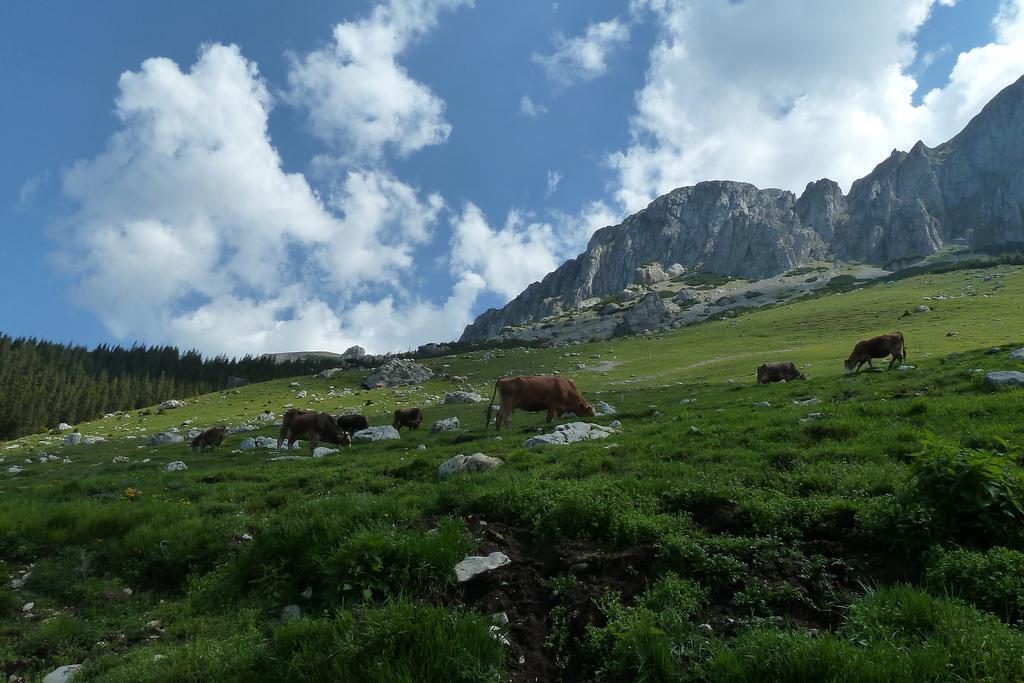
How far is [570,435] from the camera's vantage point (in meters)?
16.0

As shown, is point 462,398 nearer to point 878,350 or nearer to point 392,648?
point 878,350

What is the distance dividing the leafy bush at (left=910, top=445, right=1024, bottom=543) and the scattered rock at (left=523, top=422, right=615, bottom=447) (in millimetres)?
9338

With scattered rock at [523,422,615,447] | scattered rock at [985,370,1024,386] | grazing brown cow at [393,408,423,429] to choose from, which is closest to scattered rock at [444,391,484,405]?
grazing brown cow at [393,408,423,429]

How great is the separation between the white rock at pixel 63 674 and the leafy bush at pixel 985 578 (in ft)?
30.1

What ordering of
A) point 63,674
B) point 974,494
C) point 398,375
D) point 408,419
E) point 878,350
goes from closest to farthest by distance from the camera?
point 63,674
point 974,494
point 878,350
point 408,419
point 398,375

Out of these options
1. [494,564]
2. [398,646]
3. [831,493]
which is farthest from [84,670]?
[831,493]

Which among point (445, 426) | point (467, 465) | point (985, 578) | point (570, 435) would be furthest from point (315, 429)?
point (985, 578)

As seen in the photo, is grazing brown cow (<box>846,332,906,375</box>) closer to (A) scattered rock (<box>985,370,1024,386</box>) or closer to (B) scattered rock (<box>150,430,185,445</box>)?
(A) scattered rock (<box>985,370,1024,386</box>)

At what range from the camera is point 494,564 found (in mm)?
6613

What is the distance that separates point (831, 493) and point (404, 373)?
71149 mm

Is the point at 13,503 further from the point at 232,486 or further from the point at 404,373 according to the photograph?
the point at 404,373

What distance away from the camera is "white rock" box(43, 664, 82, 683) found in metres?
5.68

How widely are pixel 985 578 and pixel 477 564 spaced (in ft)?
17.4

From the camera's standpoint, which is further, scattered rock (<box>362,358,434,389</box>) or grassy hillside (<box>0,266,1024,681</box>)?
scattered rock (<box>362,358,434,389</box>)
